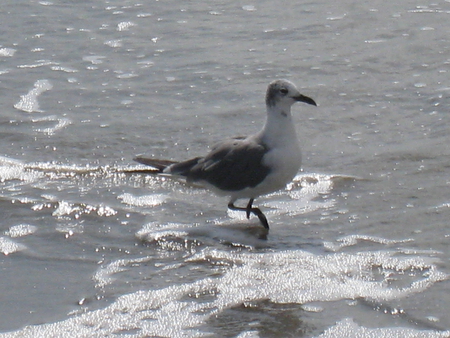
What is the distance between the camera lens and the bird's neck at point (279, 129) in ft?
19.2

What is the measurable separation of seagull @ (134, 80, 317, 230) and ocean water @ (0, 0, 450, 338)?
10.1 inches

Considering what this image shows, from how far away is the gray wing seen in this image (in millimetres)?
5832

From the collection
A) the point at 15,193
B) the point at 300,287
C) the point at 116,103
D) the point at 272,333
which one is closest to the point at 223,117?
the point at 116,103

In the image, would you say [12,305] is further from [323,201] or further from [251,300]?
[323,201]

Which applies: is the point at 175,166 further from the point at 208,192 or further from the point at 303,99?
the point at 303,99

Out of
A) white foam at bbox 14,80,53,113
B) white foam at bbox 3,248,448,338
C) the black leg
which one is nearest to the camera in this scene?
white foam at bbox 3,248,448,338

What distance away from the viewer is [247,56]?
392 inches

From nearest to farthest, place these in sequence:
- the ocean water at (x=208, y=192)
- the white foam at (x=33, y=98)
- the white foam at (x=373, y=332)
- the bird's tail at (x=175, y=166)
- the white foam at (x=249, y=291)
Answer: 1. the white foam at (x=373, y=332)
2. the white foam at (x=249, y=291)
3. the ocean water at (x=208, y=192)
4. the bird's tail at (x=175, y=166)
5. the white foam at (x=33, y=98)

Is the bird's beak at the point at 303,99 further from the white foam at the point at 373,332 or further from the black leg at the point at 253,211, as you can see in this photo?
the white foam at the point at 373,332

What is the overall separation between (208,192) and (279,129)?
1.07 m

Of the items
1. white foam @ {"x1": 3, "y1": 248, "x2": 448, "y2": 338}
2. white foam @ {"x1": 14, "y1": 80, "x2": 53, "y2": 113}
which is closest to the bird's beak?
white foam @ {"x1": 3, "y1": 248, "x2": 448, "y2": 338}

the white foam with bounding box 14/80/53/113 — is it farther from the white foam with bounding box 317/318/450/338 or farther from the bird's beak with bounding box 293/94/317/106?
the white foam with bounding box 317/318/450/338

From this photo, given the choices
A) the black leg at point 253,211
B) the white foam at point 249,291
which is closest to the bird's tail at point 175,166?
the black leg at point 253,211

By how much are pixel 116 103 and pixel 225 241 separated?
3535mm
